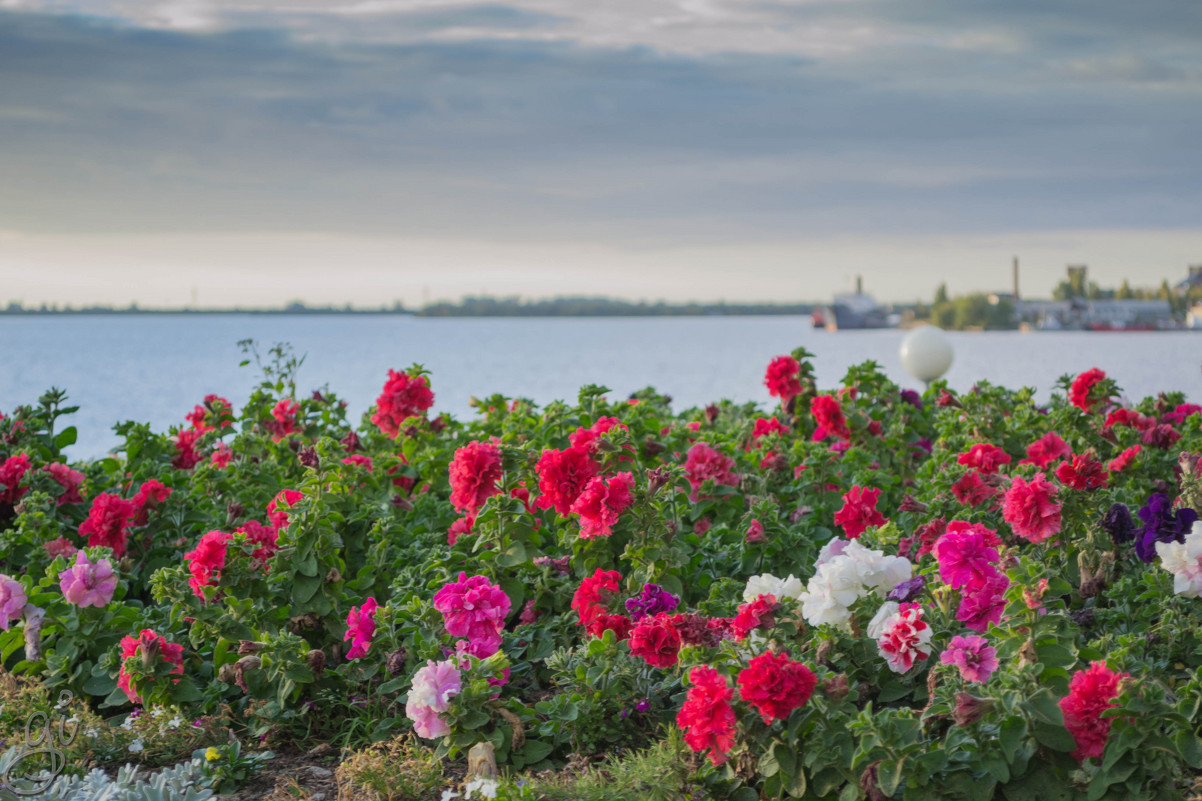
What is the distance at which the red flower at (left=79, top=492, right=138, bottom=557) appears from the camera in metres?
3.79

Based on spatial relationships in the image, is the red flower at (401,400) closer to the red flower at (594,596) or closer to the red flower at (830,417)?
the red flower at (830,417)

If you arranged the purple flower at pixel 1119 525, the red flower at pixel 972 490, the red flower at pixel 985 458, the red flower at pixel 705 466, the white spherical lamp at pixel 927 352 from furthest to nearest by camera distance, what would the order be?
the white spherical lamp at pixel 927 352, the red flower at pixel 705 466, the red flower at pixel 985 458, the red flower at pixel 972 490, the purple flower at pixel 1119 525

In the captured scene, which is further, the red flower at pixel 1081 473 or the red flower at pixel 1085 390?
the red flower at pixel 1085 390

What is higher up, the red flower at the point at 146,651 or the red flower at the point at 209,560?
the red flower at the point at 209,560

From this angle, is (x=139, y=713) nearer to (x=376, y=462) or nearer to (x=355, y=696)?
(x=355, y=696)

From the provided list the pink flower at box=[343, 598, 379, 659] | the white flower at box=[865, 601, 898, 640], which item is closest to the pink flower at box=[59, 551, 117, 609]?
the pink flower at box=[343, 598, 379, 659]

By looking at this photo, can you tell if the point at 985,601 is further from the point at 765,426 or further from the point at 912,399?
the point at 912,399

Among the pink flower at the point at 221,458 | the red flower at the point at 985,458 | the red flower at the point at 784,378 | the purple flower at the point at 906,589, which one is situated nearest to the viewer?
the purple flower at the point at 906,589

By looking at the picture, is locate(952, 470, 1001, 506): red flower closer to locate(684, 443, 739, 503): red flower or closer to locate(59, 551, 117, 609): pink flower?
locate(684, 443, 739, 503): red flower

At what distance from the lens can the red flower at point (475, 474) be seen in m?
3.22

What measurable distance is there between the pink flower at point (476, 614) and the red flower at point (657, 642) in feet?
1.36

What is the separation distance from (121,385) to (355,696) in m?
28.0

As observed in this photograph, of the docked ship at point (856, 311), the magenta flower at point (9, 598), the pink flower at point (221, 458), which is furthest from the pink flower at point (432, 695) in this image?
the docked ship at point (856, 311)

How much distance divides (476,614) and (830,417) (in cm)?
286
